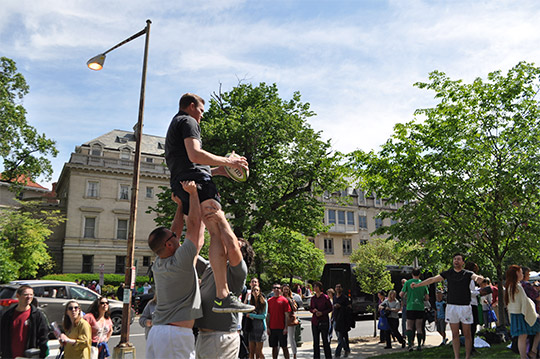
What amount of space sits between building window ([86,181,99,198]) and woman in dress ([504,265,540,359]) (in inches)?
1887

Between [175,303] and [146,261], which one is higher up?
[146,261]

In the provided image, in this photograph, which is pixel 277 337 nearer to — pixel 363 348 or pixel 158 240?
pixel 363 348

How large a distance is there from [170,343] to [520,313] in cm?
744

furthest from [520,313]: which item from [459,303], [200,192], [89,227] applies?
[89,227]

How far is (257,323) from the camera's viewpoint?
10117 millimetres

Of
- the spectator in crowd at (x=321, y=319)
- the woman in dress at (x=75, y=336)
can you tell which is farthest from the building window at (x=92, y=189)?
the woman in dress at (x=75, y=336)

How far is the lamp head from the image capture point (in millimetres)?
A: 13211

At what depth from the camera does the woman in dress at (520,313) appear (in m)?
8.20

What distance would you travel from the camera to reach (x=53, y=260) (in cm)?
4672

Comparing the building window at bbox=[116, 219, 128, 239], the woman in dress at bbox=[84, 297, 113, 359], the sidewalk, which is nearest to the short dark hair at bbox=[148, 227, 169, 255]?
the woman in dress at bbox=[84, 297, 113, 359]

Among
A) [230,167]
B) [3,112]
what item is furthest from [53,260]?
[230,167]

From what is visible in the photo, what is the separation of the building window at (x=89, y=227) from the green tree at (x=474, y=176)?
140 feet

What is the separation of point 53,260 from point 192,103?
4887cm

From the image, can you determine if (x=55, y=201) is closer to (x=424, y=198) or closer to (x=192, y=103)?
(x=424, y=198)
